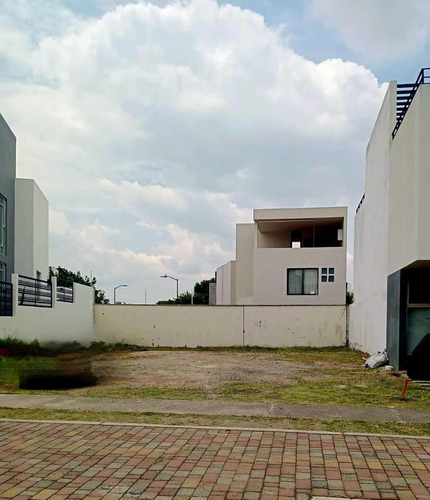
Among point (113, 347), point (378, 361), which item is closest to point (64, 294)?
point (113, 347)

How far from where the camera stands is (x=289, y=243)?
36750mm

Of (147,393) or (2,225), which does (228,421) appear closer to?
(147,393)

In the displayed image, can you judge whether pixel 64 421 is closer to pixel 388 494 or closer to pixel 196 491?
pixel 196 491

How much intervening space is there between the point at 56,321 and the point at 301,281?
1517 centimetres

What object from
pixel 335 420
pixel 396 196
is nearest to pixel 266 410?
pixel 335 420

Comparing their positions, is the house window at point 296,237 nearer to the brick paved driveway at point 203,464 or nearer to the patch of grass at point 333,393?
the patch of grass at point 333,393

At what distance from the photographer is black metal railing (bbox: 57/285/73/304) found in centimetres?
2327

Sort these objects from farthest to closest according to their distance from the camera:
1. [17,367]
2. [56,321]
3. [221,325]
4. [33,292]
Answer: [221,325] → [56,321] → [33,292] → [17,367]

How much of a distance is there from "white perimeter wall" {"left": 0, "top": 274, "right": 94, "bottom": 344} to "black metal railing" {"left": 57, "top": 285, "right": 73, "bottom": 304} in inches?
8.8

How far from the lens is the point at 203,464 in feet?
19.1

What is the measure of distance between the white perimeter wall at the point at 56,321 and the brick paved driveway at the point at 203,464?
389 inches

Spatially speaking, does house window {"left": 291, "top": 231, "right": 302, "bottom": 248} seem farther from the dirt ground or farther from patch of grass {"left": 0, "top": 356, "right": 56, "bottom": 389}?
patch of grass {"left": 0, "top": 356, "right": 56, "bottom": 389}

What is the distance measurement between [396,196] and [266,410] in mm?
8239

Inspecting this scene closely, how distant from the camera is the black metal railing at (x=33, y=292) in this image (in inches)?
701
